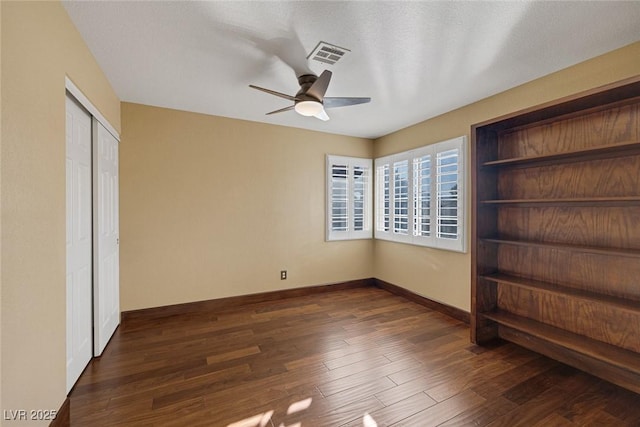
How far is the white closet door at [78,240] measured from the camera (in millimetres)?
1968

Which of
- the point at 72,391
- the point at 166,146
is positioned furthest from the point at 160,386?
the point at 166,146

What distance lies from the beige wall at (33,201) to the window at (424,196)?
360 cm

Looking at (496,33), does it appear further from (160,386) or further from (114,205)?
(114,205)

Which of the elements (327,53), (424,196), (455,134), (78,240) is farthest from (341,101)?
(78,240)

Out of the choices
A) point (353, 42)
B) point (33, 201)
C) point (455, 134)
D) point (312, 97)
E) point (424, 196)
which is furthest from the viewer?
point (424, 196)

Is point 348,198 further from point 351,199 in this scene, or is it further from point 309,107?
point 309,107

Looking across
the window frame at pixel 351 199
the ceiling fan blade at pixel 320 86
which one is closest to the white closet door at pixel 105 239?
the ceiling fan blade at pixel 320 86

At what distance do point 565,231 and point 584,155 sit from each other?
645 millimetres

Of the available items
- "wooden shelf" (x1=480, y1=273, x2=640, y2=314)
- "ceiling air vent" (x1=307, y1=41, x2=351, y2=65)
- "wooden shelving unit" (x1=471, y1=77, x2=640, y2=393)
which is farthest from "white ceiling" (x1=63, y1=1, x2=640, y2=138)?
"wooden shelf" (x1=480, y1=273, x2=640, y2=314)

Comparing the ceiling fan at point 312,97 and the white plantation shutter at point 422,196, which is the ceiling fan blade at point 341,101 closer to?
the ceiling fan at point 312,97

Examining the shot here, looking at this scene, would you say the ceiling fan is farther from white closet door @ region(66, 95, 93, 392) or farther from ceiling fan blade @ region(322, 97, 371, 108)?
white closet door @ region(66, 95, 93, 392)

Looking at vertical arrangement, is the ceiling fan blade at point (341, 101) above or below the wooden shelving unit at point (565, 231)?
above

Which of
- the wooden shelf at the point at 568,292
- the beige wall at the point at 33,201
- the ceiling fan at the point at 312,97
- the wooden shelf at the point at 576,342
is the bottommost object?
the wooden shelf at the point at 576,342

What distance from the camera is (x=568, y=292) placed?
218cm
